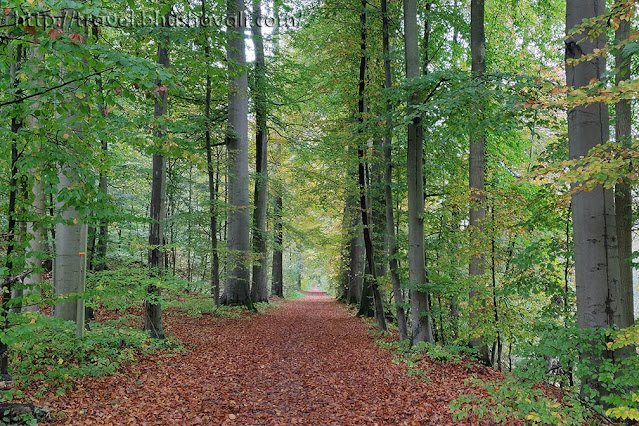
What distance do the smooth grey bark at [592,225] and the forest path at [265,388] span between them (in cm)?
188

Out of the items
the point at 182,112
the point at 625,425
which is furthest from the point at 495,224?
the point at 182,112

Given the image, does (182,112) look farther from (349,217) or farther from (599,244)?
(599,244)

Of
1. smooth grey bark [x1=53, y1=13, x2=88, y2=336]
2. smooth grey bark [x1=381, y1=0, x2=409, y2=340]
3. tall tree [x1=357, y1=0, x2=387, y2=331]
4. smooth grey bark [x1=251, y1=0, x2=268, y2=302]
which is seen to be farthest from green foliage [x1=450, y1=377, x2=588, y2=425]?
smooth grey bark [x1=251, y1=0, x2=268, y2=302]

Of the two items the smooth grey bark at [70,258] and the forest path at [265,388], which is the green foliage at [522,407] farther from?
the smooth grey bark at [70,258]

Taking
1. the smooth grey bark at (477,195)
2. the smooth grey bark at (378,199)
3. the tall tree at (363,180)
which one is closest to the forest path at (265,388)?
the smooth grey bark at (477,195)

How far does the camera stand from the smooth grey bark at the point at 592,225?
4.03 m

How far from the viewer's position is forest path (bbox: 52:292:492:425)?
455 centimetres

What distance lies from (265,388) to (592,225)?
4.87 metres

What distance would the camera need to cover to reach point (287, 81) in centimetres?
1306

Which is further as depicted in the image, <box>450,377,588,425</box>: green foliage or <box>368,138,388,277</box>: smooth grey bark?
<box>368,138,388,277</box>: smooth grey bark

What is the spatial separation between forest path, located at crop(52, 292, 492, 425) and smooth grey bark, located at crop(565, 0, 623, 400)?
1880 millimetres

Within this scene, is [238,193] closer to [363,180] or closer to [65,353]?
[363,180]

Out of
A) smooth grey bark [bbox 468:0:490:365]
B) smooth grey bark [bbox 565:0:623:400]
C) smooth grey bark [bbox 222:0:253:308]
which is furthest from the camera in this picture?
smooth grey bark [bbox 222:0:253:308]

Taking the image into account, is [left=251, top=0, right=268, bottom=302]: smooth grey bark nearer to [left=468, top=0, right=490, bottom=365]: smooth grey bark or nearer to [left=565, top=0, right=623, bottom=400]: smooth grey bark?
[left=468, top=0, right=490, bottom=365]: smooth grey bark
